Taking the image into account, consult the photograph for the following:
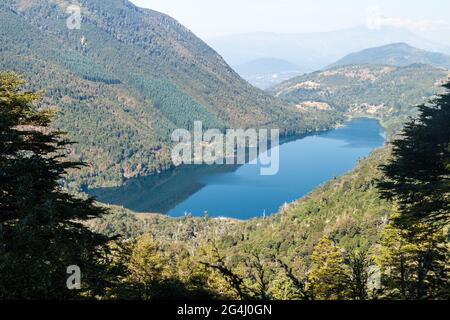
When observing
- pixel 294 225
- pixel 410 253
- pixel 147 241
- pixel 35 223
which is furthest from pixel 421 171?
pixel 294 225

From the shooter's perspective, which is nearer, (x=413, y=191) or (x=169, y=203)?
(x=413, y=191)

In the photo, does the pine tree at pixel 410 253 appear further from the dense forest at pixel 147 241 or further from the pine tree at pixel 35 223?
the pine tree at pixel 35 223

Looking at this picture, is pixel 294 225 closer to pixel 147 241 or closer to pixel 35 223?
pixel 147 241

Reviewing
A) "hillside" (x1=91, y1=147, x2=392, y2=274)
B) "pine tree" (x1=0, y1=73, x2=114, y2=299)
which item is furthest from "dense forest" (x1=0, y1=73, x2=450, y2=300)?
"hillside" (x1=91, y1=147, x2=392, y2=274)

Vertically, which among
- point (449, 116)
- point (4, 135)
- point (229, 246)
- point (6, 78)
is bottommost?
point (229, 246)

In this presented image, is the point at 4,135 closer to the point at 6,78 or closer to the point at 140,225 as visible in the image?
the point at 6,78

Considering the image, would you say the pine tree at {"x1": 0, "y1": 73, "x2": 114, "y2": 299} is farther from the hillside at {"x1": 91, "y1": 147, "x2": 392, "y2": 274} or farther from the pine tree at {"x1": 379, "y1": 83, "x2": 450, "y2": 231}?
the hillside at {"x1": 91, "y1": 147, "x2": 392, "y2": 274}
